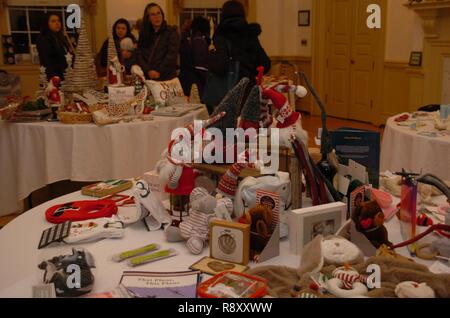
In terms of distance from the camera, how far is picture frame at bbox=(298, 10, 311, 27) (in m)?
8.41

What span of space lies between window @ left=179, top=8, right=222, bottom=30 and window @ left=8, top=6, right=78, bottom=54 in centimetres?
177

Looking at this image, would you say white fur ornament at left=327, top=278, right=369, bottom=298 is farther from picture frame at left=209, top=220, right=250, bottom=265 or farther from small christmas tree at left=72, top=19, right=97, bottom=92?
small christmas tree at left=72, top=19, right=97, bottom=92

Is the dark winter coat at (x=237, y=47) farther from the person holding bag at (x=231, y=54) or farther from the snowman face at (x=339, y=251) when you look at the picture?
the snowman face at (x=339, y=251)

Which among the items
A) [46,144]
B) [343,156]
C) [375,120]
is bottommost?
[375,120]

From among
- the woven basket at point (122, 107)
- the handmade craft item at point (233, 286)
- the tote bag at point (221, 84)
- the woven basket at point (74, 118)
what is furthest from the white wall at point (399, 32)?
the handmade craft item at point (233, 286)

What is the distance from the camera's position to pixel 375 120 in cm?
745

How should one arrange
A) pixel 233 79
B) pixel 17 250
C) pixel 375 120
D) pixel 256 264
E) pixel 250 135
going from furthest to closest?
pixel 375 120
pixel 233 79
pixel 250 135
pixel 17 250
pixel 256 264

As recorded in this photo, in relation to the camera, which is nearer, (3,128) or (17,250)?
(17,250)

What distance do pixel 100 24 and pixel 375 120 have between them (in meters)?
4.26

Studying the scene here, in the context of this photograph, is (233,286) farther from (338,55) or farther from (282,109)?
(338,55)

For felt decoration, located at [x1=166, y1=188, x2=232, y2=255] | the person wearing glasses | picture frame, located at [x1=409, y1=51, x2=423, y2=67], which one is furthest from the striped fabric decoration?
picture frame, located at [x1=409, y1=51, x2=423, y2=67]

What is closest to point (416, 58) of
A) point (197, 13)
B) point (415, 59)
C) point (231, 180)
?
point (415, 59)

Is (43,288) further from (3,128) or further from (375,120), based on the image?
(375,120)
